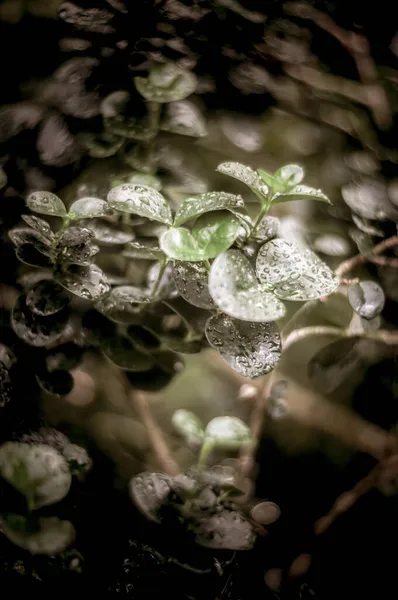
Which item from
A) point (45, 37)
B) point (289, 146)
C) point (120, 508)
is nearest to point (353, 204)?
point (289, 146)

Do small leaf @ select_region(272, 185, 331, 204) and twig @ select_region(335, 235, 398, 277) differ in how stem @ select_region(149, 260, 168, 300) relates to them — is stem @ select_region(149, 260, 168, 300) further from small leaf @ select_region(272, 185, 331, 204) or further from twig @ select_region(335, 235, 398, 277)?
twig @ select_region(335, 235, 398, 277)

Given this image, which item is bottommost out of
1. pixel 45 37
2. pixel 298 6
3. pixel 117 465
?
pixel 117 465

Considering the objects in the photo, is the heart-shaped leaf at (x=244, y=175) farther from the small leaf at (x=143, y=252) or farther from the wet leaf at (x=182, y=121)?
the wet leaf at (x=182, y=121)

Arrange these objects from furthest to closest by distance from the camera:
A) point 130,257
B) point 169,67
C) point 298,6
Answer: point 298,6, point 169,67, point 130,257

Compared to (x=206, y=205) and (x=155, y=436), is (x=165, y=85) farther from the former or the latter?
(x=155, y=436)

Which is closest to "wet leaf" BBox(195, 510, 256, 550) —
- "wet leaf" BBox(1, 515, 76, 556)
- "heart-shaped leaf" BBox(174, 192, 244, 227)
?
"wet leaf" BBox(1, 515, 76, 556)

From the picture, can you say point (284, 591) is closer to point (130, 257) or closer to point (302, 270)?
point (302, 270)
